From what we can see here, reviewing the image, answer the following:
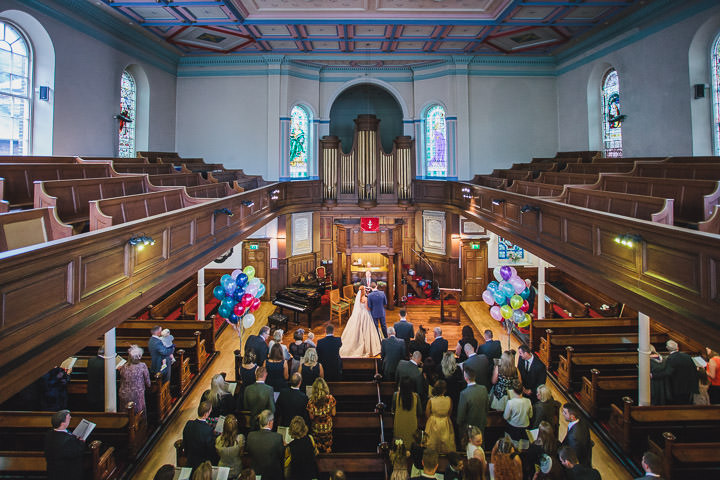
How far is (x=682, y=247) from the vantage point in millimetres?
3979

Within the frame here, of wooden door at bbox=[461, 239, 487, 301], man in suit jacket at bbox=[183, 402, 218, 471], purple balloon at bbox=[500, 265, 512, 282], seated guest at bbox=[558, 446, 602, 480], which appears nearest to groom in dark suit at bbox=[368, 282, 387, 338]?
purple balloon at bbox=[500, 265, 512, 282]

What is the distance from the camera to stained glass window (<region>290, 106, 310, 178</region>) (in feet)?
51.5

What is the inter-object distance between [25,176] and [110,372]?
298 cm

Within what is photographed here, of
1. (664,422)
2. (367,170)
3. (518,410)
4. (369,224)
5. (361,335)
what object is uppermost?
(367,170)

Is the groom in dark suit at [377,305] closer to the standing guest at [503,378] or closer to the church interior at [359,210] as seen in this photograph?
the church interior at [359,210]

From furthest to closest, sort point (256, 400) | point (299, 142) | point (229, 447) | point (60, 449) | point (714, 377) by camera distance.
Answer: point (299, 142) < point (714, 377) < point (256, 400) < point (229, 447) < point (60, 449)

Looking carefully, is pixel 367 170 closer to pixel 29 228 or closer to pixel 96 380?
pixel 96 380

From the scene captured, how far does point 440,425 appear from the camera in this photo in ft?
15.5

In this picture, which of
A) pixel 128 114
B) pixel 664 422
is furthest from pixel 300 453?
pixel 128 114

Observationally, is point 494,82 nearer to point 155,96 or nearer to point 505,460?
point 155,96

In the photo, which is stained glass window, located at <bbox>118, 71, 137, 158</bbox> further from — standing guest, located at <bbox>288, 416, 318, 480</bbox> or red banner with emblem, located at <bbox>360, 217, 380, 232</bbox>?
standing guest, located at <bbox>288, 416, 318, 480</bbox>

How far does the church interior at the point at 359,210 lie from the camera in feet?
14.7

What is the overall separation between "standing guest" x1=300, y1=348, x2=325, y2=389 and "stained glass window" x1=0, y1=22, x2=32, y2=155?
7.91 meters

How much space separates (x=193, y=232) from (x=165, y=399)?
279 centimetres
